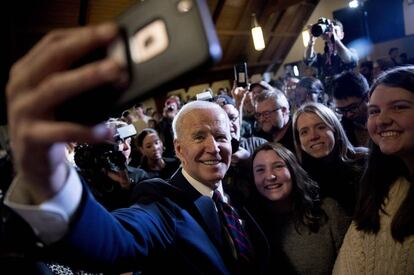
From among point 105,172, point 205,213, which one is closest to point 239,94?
point 105,172

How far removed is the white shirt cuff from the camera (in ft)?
1.72

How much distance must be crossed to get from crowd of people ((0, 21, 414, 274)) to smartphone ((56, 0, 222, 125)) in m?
0.02

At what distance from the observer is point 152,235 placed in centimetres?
92

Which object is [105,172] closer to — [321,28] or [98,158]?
[98,158]

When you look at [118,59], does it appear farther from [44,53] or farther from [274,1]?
[274,1]

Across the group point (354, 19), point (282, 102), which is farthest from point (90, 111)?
point (354, 19)

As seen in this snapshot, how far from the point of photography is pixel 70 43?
1.38ft

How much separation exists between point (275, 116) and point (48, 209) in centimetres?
226

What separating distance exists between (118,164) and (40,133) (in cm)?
149

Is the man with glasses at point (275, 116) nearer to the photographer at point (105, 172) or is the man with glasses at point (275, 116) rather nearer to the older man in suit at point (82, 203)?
the photographer at point (105, 172)

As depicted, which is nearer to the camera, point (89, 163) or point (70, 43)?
point (70, 43)

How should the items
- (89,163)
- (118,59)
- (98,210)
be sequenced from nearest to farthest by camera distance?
(118,59) → (98,210) → (89,163)

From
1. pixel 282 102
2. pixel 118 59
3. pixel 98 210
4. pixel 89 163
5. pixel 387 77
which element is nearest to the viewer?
pixel 118 59

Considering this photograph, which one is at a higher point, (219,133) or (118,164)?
(219,133)
